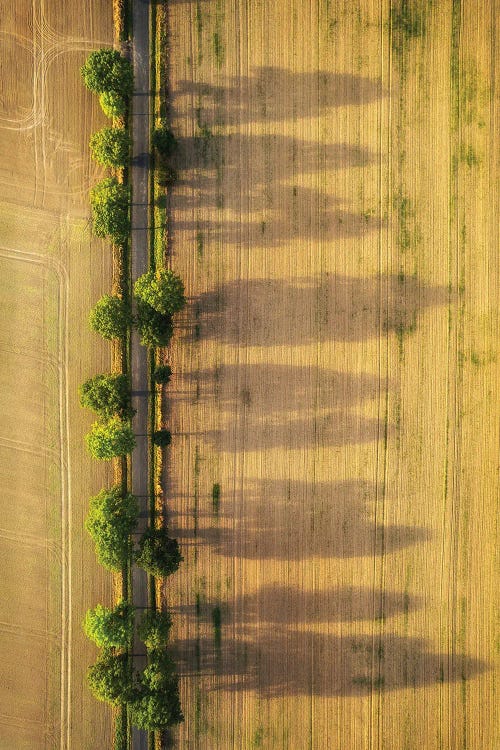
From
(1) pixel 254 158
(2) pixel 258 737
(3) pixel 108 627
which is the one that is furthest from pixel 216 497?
(1) pixel 254 158

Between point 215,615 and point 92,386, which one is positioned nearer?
point 92,386

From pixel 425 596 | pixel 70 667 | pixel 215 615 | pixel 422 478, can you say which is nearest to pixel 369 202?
→ pixel 422 478

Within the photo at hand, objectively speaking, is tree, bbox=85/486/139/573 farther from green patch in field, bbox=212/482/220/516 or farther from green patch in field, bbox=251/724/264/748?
green patch in field, bbox=251/724/264/748

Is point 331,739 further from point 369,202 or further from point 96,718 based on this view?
point 369,202

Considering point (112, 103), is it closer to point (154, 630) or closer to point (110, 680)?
point (154, 630)

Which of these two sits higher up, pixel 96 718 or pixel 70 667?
pixel 70 667

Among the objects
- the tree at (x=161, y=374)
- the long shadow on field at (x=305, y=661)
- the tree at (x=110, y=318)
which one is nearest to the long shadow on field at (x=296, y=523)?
the long shadow on field at (x=305, y=661)
